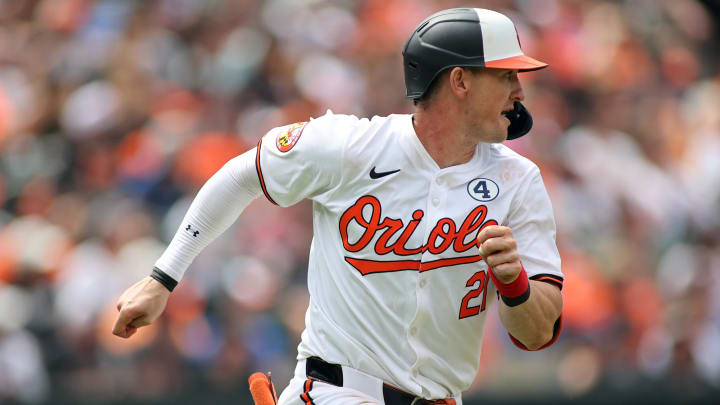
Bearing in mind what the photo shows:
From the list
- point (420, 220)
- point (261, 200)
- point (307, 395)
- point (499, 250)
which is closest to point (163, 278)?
point (307, 395)

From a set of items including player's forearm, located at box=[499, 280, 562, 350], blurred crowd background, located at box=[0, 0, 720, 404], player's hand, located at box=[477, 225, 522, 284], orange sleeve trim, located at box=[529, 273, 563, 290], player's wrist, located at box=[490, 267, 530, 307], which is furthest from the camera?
blurred crowd background, located at box=[0, 0, 720, 404]

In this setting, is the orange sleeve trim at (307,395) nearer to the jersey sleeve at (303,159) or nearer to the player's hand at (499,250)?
the jersey sleeve at (303,159)

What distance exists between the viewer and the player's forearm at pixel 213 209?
162 inches

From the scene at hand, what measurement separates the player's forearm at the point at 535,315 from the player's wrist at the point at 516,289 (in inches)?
1.1

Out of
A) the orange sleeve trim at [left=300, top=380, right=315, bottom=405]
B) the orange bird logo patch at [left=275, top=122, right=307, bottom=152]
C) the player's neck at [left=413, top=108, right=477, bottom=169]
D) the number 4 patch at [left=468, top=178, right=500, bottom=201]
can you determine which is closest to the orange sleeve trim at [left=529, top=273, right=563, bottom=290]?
the number 4 patch at [left=468, top=178, right=500, bottom=201]

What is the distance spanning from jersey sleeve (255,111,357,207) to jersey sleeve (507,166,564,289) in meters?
0.68

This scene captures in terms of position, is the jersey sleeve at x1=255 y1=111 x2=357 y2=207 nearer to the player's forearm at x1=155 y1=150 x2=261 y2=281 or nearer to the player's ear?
the player's forearm at x1=155 y1=150 x2=261 y2=281

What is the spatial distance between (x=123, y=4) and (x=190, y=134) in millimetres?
2254

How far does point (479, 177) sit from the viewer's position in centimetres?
401

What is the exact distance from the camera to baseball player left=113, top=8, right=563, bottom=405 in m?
3.93

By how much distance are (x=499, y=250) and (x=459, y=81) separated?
71cm

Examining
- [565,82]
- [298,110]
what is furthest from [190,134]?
[565,82]

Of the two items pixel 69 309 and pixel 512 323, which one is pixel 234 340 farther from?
pixel 512 323

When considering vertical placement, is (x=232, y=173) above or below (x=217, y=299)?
above
